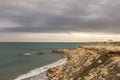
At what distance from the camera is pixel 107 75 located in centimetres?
2741

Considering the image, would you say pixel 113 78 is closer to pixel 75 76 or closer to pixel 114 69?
pixel 114 69

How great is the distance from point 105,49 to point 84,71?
4.89 m

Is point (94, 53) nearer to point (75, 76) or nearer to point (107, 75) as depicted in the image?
point (75, 76)

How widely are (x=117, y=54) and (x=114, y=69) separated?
4.08 meters

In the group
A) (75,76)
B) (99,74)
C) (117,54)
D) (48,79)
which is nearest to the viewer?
(99,74)

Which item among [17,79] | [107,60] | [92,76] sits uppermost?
[107,60]

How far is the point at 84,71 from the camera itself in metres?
33.0

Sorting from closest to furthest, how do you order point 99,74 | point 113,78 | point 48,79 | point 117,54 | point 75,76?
point 113,78 < point 99,74 < point 117,54 < point 75,76 < point 48,79

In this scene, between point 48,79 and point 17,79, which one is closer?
point 48,79

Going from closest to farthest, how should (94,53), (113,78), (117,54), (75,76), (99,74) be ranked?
(113,78) → (99,74) → (117,54) → (75,76) → (94,53)

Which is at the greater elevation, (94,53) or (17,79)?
(94,53)

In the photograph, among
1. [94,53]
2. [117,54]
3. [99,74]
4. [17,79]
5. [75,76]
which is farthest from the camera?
[17,79]

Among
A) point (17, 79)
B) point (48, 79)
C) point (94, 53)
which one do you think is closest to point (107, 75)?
point (94, 53)

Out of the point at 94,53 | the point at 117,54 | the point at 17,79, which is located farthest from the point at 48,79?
the point at 117,54
